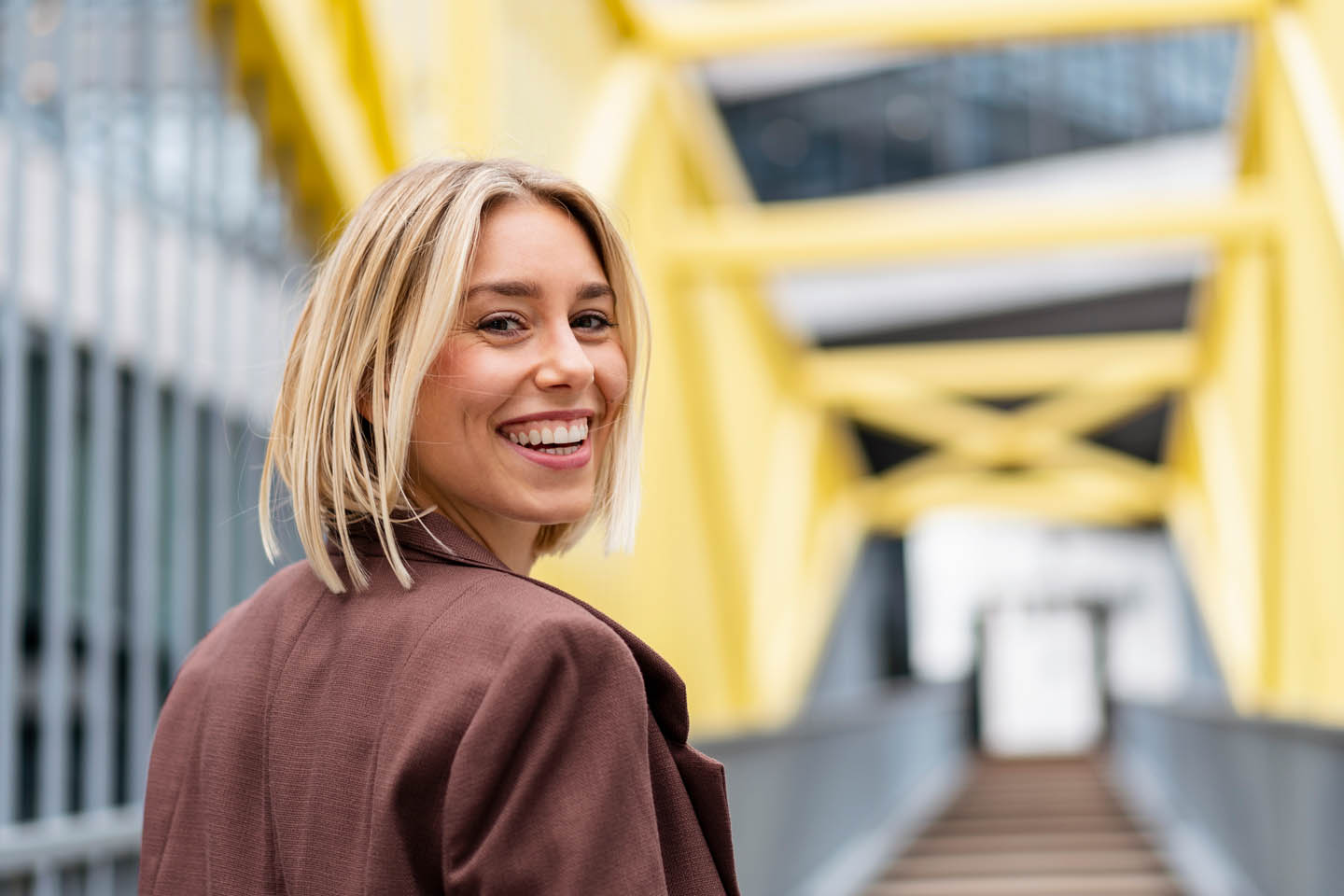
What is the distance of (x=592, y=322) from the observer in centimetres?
138

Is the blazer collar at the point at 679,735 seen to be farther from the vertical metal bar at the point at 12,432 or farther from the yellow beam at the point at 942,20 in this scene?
the yellow beam at the point at 942,20

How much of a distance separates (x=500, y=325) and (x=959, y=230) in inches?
385

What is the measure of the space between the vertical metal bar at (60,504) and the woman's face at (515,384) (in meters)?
2.92

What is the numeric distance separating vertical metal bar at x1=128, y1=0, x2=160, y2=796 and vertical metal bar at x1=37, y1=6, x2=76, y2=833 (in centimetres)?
28

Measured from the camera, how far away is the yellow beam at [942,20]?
31.1 feet

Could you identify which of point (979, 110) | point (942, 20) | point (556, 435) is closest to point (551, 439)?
point (556, 435)

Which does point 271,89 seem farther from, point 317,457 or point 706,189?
point 706,189

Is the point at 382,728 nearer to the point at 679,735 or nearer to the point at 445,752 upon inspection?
the point at 445,752

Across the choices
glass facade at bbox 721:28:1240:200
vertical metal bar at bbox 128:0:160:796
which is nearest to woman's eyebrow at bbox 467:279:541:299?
vertical metal bar at bbox 128:0:160:796

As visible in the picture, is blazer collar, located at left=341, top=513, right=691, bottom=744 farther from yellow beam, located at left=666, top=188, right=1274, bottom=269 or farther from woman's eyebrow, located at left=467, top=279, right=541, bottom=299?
yellow beam, located at left=666, top=188, right=1274, bottom=269

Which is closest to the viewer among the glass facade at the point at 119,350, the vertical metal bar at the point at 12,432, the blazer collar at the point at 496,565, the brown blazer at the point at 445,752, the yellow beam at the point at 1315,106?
the brown blazer at the point at 445,752

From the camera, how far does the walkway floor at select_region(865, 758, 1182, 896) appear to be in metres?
10.6

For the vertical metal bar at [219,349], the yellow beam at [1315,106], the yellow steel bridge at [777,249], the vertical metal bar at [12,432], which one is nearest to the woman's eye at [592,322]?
the yellow steel bridge at [777,249]

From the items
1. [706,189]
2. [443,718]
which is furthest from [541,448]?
[706,189]
